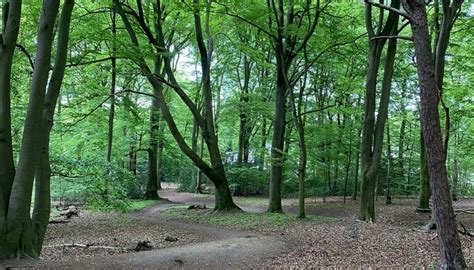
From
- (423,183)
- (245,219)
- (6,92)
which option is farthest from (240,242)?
(423,183)

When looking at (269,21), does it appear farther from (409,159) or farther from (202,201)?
(409,159)

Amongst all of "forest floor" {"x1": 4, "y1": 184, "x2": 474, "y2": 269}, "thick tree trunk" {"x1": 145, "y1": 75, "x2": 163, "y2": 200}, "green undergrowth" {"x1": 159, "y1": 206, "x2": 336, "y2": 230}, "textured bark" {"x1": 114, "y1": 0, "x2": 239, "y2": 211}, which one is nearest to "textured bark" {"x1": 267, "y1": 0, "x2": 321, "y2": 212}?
"green undergrowth" {"x1": 159, "y1": 206, "x2": 336, "y2": 230}

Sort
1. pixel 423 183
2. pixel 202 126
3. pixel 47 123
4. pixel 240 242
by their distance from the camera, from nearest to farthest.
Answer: pixel 47 123 < pixel 240 242 < pixel 423 183 < pixel 202 126

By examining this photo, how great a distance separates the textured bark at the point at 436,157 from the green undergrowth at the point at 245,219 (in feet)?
23.4

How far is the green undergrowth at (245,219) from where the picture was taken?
12555mm

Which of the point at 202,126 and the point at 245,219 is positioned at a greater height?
the point at 202,126

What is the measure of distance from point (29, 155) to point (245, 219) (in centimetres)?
831

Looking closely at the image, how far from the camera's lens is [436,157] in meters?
5.19

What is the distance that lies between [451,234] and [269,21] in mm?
11339

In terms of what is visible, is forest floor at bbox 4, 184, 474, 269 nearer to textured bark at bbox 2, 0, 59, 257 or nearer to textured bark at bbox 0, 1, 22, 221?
textured bark at bbox 2, 0, 59, 257

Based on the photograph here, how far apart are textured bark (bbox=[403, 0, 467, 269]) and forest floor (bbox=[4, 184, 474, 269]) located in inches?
34.5

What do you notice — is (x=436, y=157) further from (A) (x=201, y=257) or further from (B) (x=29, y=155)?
(B) (x=29, y=155)

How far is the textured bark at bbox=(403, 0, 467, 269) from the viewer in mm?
5148

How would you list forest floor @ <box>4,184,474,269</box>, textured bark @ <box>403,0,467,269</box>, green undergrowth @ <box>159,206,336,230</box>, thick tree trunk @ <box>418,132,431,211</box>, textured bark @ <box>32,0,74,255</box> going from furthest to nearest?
thick tree trunk @ <box>418,132,431,211</box> < green undergrowth @ <box>159,206,336,230</box> < textured bark @ <box>32,0,74,255</box> < forest floor @ <box>4,184,474,269</box> < textured bark @ <box>403,0,467,269</box>
